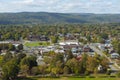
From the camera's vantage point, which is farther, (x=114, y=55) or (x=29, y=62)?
(x=114, y=55)

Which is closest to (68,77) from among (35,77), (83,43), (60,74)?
(60,74)

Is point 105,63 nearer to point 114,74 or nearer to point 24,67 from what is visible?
point 114,74

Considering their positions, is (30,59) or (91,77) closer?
(91,77)

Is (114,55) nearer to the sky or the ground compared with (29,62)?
nearer to the ground

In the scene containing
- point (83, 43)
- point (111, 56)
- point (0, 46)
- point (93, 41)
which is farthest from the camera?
point (93, 41)

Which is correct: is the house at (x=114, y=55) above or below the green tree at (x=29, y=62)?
below

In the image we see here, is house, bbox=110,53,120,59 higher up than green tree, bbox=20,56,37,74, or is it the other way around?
green tree, bbox=20,56,37,74

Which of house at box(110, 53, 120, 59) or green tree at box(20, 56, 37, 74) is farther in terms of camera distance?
house at box(110, 53, 120, 59)

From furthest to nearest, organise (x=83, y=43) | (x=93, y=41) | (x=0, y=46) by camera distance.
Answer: (x=93, y=41), (x=83, y=43), (x=0, y=46)

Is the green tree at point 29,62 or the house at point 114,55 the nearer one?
the green tree at point 29,62

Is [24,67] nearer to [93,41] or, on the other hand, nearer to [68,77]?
[68,77]
